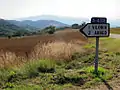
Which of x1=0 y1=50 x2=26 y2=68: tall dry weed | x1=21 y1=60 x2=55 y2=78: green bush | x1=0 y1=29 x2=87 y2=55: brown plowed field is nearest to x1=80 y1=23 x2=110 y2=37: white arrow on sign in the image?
x1=21 y1=60 x2=55 y2=78: green bush

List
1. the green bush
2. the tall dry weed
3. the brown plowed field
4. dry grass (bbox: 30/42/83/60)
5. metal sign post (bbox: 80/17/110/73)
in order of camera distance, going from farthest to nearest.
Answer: the brown plowed field, dry grass (bbox: 30/42/83/60), the tall dry weed, the green bush, metal sign post (bbox: 80/17/110/73)

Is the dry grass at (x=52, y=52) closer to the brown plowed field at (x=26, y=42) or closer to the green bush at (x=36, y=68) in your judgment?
the green bush at (x=36, y=68)

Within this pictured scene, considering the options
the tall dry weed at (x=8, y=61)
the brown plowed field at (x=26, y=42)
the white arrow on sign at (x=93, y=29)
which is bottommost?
the brown plowed field at (x=26, y=42)

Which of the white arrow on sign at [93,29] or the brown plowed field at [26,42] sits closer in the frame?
the white arrow on sign at [93,29]

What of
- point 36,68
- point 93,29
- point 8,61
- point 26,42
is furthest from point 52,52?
point 26,42

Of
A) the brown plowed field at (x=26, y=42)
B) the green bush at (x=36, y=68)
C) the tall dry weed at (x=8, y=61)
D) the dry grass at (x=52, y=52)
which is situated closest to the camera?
the green bush at (x=36, y=68)

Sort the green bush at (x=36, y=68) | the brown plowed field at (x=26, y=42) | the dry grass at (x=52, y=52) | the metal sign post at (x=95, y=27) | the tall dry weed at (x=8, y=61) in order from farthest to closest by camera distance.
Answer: the brown plowed field at (x=26, y=42), the dry grass at (x=52, y=52), the tall dry weed at (x=8, y=61), the green bush at (x=36, y=68), the metal sign post at (x=95, y=27)

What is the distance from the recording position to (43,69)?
29.0 feet

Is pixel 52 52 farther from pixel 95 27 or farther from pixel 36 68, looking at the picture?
pixel 95 27

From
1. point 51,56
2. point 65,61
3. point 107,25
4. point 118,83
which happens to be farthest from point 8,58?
point 118,83

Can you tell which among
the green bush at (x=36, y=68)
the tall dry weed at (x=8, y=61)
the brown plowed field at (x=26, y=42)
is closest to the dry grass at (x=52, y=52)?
the tall dry weed at (x=8, y=61)

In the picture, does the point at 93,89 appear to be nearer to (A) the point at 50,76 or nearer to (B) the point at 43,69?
(A) the point at 50,76

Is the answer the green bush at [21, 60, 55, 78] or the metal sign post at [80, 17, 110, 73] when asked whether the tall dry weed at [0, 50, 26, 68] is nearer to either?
the green bush at [21, 60, 55, 78]

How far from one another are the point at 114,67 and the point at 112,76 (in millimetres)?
1389
